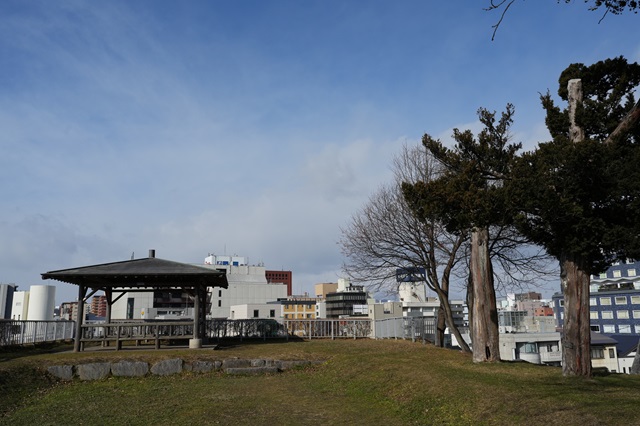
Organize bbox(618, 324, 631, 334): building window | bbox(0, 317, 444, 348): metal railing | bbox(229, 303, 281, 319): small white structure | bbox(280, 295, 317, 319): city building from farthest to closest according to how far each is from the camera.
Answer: bbox(280, 295, 317, 319): city building
bbox(618, 324, 631, 334): building window
bbox(229, 303, 281, 319): small white structure
bbox(0, 317, 444, 348): metal railing

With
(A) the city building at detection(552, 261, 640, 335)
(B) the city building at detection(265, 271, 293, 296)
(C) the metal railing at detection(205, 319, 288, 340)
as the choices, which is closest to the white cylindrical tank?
(C) the metal railing at detection(205, 319, 288, 340)

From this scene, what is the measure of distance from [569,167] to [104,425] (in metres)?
11.3

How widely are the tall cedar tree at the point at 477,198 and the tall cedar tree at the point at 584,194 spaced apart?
1.02 meters

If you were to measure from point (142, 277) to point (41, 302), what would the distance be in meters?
40.4

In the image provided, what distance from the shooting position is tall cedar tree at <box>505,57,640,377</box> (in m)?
11.2

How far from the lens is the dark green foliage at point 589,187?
11.1m

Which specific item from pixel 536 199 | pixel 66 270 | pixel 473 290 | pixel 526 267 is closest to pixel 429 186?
pixel 536 199

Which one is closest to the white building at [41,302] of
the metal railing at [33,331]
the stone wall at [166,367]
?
the metal railing at [33,331]

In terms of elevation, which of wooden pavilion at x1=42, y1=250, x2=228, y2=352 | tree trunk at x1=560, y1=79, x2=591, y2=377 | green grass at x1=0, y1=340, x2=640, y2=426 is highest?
wooden pavilion at x1=42, y1=250, x2=228, y2=352

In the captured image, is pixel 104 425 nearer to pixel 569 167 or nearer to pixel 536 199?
pixel 536 199

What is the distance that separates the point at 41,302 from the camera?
53.4m

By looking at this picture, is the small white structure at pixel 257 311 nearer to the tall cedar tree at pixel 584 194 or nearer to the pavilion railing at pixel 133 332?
the pavilion railing at pixel 133 332

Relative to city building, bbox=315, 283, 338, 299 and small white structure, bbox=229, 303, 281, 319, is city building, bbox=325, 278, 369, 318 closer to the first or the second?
city building, bbox=315, 283, 338, 299

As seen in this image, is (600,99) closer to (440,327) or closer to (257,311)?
(440,327)
